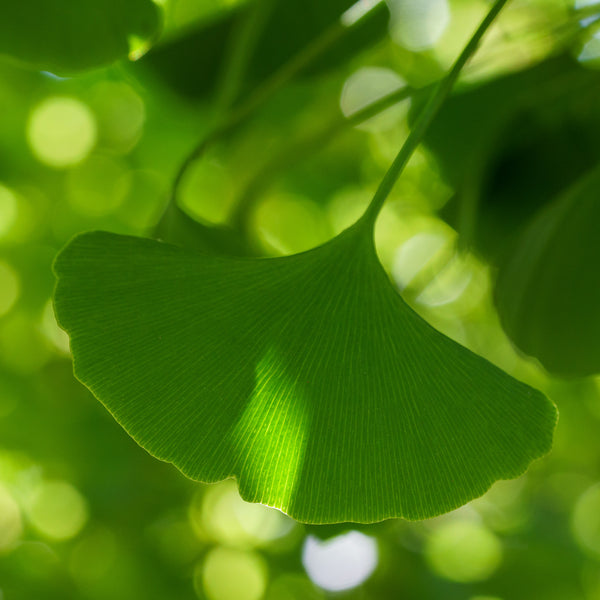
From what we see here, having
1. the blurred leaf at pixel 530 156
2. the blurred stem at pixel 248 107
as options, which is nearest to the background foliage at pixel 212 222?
the blurred leaf at pixel 530 156

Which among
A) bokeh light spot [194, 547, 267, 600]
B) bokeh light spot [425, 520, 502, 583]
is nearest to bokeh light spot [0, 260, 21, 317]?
bokeh light spot [194, 547, 267, 600]

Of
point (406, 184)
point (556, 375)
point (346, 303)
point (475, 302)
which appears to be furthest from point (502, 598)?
point (346, 303)

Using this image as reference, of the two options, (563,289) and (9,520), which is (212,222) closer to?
(563,289)

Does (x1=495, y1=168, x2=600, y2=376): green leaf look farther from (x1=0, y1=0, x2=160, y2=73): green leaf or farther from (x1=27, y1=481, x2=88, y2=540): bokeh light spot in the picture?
(x1=27, y1=481, x2=88, y2=540): bokeh light spot

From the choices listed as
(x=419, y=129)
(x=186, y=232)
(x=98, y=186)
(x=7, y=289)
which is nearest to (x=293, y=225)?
(x=98, y=186)

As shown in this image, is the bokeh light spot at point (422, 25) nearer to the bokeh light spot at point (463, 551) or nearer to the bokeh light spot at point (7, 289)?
the bokeh light spot at point (7, 289)

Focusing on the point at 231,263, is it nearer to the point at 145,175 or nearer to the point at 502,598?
the point at 145,175
